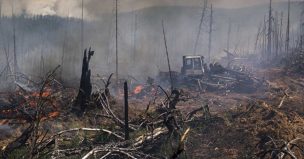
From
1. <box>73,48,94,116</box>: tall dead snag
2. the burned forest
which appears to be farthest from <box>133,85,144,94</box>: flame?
<box>73,48,94,116</box>: tall dead snag

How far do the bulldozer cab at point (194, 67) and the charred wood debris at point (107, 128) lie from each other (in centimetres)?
1087

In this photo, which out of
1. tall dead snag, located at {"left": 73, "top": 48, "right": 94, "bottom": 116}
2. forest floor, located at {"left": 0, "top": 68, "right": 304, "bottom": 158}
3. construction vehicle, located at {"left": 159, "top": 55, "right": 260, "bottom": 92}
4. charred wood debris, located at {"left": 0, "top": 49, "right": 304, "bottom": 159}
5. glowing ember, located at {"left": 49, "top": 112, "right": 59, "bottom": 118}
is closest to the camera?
charred wood debris, located at {"left": 0, "top": 49, "right": 304, "bottom": 159}

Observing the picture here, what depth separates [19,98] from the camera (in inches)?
627

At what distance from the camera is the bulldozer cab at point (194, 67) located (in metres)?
27.4

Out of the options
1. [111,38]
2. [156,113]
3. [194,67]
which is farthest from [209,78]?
[111,38]

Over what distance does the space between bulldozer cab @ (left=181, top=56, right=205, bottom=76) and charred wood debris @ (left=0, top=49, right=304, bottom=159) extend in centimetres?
1087

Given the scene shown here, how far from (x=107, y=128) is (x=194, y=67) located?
17132 millimetres

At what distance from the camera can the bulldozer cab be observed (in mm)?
27359

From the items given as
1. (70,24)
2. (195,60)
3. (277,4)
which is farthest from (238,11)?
(195,60)

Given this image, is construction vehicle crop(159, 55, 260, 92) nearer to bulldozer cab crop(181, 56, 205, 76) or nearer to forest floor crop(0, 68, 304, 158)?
bulldozer cab crop(181, 56, 205, 76)

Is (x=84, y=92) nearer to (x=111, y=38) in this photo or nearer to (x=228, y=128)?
(x=228, y=128)

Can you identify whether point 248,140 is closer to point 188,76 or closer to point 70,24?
point 188,76

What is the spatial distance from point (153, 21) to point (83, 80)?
10726 cm

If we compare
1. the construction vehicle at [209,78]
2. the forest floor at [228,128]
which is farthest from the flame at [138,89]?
the forest floor at [228,128]
